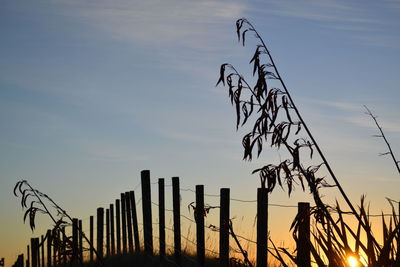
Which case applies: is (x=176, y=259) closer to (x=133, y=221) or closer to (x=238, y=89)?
(x=133, y=221)

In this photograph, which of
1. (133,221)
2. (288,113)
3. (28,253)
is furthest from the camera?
(28,253)

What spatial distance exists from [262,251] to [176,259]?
11.4 feet

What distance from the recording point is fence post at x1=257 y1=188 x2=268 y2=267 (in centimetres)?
570

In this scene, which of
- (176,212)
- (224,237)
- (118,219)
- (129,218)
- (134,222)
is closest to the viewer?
(224,237)

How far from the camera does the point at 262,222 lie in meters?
5.78

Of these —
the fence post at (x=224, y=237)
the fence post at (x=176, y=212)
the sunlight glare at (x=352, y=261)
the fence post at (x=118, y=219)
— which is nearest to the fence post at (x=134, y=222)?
the fence post at (x=118, y=219)

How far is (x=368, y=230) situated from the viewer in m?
3.02

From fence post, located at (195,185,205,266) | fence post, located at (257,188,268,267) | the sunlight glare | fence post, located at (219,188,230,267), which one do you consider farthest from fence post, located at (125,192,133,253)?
the sunlight glare

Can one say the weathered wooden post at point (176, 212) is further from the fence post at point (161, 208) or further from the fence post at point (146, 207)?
the fence post at point (146, 207)

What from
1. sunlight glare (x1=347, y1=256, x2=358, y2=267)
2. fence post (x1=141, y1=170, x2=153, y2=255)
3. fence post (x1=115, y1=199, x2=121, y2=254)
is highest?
sunlight glare (x1=347, y1=256, x2=358, y2=267)

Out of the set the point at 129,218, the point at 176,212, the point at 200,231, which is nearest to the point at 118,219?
the point at 129,218

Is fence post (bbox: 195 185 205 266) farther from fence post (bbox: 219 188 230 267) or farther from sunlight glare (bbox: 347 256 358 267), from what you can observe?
sunlight glare (bbox: 347 256 358 267)

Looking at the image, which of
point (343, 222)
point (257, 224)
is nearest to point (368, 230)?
point (343, 222)

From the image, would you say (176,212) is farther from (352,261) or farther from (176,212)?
(352,261)
